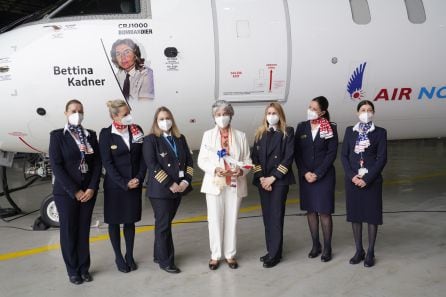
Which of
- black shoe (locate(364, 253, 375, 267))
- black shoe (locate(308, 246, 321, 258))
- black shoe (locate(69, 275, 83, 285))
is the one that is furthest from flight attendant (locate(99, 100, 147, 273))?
black shoe (locate(364, 253, 375, 267))

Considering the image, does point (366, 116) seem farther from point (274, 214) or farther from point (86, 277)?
point (86, 277)

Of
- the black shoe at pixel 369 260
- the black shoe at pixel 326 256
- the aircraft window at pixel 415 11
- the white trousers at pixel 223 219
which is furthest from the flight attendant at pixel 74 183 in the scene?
the aircraft window at pixel 415 11

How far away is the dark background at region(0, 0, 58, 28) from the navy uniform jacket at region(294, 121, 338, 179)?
642 inches

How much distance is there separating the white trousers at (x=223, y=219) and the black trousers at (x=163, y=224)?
39cm

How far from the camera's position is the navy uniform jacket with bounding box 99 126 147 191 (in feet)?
14.9

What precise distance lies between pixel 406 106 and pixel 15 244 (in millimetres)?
5788

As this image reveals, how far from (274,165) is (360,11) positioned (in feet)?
9.73

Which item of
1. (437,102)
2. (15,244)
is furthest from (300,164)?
(15,244)

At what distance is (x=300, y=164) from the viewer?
16.5 feet

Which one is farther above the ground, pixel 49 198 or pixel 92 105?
pixel 92 105

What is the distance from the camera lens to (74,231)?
4.51 metres

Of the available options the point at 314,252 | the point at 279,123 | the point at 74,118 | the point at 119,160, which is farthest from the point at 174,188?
the point at 314,252

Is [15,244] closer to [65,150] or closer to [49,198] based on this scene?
[49,198]

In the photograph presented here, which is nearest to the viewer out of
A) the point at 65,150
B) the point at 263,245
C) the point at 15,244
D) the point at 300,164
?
the point at 65,150
